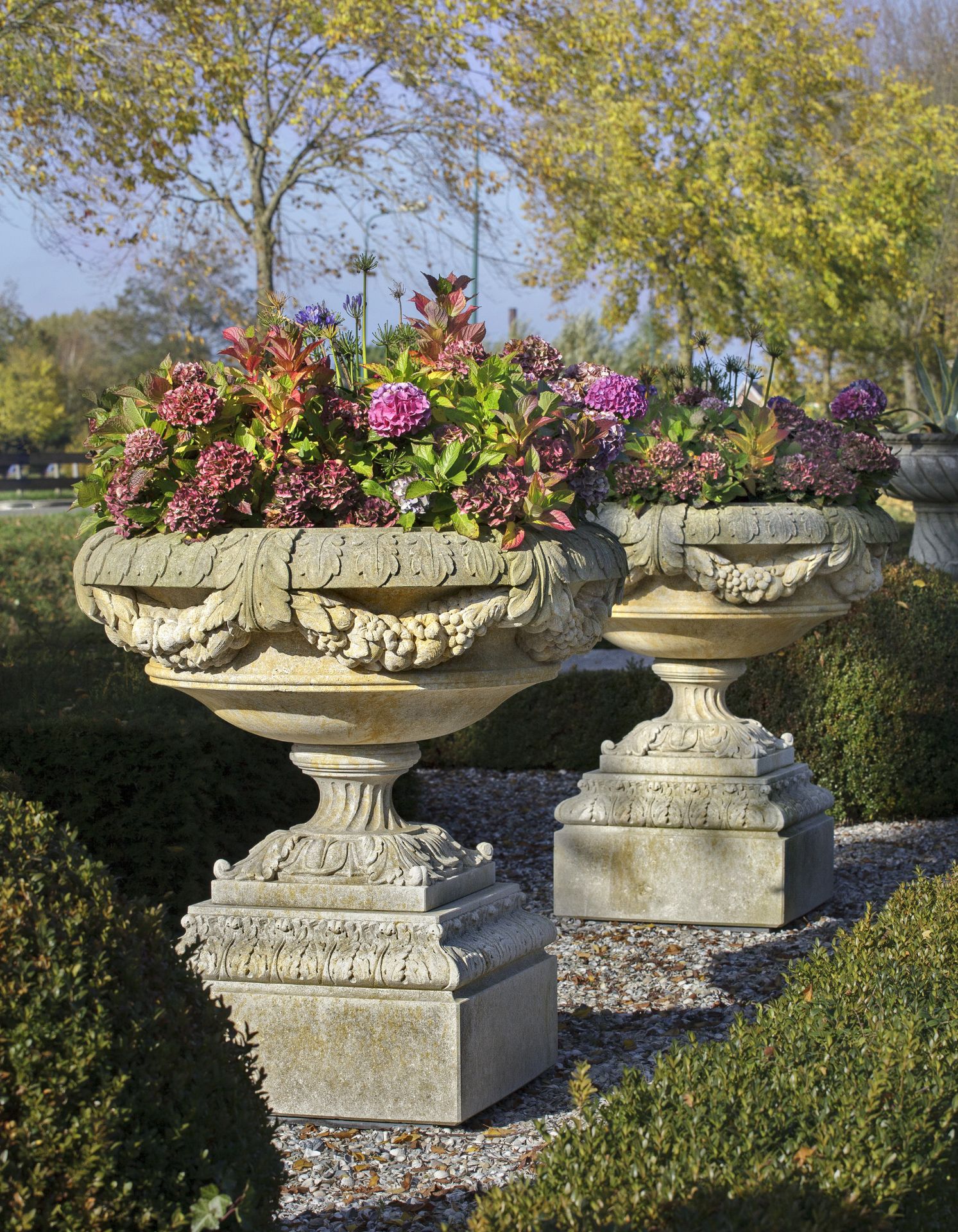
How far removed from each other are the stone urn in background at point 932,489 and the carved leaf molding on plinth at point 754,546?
508cm

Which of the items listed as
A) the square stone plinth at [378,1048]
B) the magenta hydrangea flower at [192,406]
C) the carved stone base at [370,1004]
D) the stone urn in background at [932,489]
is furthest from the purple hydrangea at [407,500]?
the stone urn in background at [932,489]

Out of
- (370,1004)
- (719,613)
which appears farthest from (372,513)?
(719,613)

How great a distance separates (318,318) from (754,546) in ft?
6.74

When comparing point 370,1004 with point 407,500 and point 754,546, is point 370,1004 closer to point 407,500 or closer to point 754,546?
point 407,500

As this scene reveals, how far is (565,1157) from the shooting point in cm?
218

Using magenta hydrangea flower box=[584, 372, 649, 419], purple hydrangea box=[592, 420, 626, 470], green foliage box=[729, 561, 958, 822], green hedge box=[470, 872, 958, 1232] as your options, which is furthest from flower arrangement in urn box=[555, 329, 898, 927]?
green hedge box=[470, 872, 958, 1232]

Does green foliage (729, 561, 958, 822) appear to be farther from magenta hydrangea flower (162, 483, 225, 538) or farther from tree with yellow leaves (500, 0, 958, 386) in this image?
tree with yellow leaves (500, 0, 958, 386)

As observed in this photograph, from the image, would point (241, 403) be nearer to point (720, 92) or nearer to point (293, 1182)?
point (293, 1182)

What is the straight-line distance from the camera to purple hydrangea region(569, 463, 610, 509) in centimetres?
378

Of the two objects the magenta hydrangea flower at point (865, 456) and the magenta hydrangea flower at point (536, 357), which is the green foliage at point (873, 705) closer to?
the magenta hydrangea flower at point (865, 456)

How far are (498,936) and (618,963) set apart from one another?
4.58 feet

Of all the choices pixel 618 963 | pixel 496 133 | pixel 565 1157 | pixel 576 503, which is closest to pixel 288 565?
pixel 576 503

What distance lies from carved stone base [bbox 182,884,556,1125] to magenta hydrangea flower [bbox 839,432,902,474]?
2.60 m

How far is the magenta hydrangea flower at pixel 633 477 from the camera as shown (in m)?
5.25
